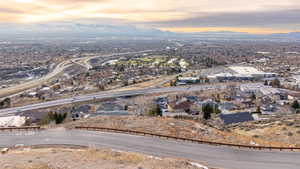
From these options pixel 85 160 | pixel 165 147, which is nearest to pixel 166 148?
pixel 165 147

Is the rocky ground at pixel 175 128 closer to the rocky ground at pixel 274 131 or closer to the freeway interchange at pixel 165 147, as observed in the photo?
the rocky ground at pixel 274 131

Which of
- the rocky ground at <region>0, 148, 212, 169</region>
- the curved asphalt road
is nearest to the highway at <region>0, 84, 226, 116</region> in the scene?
the curved asphalt road

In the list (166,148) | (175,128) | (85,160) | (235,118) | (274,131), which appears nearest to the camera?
(85,160)

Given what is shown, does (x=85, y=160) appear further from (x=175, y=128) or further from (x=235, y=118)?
(x=235, y=118)

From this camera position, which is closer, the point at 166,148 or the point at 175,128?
the point at 166,148

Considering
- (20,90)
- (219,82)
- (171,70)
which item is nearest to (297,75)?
(219,82)
